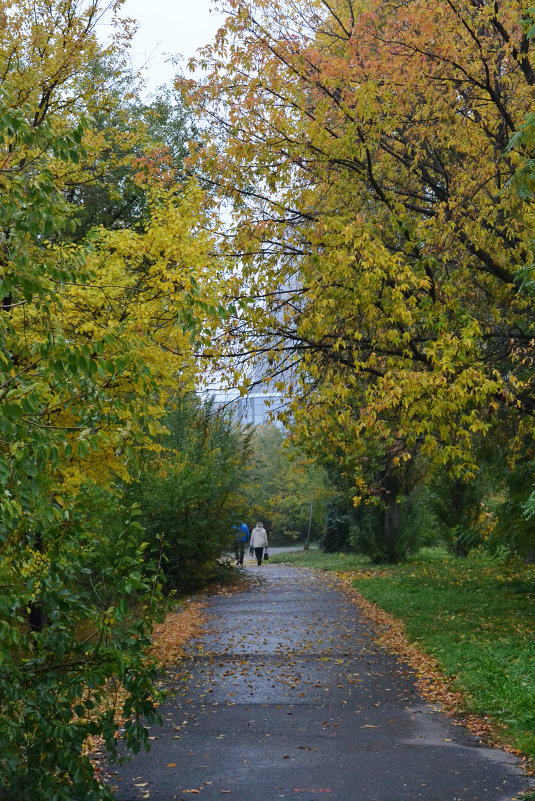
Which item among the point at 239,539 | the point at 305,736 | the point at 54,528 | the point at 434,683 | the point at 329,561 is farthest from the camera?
the point at 329,561

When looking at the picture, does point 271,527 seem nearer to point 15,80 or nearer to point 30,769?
point 15,80

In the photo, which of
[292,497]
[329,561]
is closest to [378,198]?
[329,561]

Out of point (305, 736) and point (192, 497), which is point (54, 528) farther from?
point (192, 497)

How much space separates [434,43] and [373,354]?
395 cm

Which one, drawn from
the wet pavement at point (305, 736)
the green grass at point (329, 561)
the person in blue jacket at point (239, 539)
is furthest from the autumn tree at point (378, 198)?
the green grass at point (329, 561)

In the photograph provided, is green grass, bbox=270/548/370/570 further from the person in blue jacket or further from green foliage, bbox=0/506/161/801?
green foliage, bbox=0/506/161/801

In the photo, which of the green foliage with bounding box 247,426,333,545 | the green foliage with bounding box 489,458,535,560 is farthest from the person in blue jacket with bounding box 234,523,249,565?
the green foliage with bounding box 489,458,535,560

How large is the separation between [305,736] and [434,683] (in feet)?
8.28

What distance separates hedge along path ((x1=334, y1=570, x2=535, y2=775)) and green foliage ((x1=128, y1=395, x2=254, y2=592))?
15.6 feet

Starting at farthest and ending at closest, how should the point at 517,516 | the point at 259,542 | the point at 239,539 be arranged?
the point at 259,542 < the point at 239,539 < the point at 517,516

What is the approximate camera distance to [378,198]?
11.1 m

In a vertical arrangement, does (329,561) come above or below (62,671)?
below

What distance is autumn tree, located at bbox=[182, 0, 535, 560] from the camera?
9844 mm

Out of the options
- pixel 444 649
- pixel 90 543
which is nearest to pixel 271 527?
pixel 444 649
